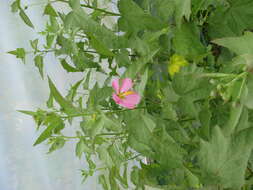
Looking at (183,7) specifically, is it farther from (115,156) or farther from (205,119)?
(115,156)

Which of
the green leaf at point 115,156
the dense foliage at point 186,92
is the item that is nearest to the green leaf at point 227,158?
the dense foliage at point 186,92

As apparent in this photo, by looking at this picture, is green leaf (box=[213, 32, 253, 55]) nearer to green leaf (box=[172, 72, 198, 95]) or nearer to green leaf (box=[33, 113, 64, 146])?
green leaf (box=[172, 72, 198, 95])

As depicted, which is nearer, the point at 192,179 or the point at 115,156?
the point at 192,179

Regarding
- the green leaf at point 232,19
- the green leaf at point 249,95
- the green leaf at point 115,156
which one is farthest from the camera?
the green leaf at point 115,156

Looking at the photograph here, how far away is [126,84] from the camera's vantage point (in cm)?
36

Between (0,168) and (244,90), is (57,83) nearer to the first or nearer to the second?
(0,168)

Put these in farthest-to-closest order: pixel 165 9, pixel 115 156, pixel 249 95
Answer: pixel 115 156
pixel 165 9
pixel 249 95

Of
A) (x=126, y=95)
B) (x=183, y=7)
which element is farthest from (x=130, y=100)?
(x=183, y=7)

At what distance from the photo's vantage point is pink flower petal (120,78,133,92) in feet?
1.16

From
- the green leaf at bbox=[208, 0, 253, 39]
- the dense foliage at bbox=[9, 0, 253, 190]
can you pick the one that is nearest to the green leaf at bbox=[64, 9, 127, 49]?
the dense foliage at bbox=[9, 0, 253, 190]

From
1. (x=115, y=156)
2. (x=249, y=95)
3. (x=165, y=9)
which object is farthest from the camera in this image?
(x=115, y=156)

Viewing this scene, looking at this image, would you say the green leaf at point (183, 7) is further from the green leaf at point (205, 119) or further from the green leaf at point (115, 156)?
the green leaf at point (115, 156)

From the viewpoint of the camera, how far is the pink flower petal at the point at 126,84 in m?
0.35

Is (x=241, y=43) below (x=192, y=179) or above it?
Result: above
